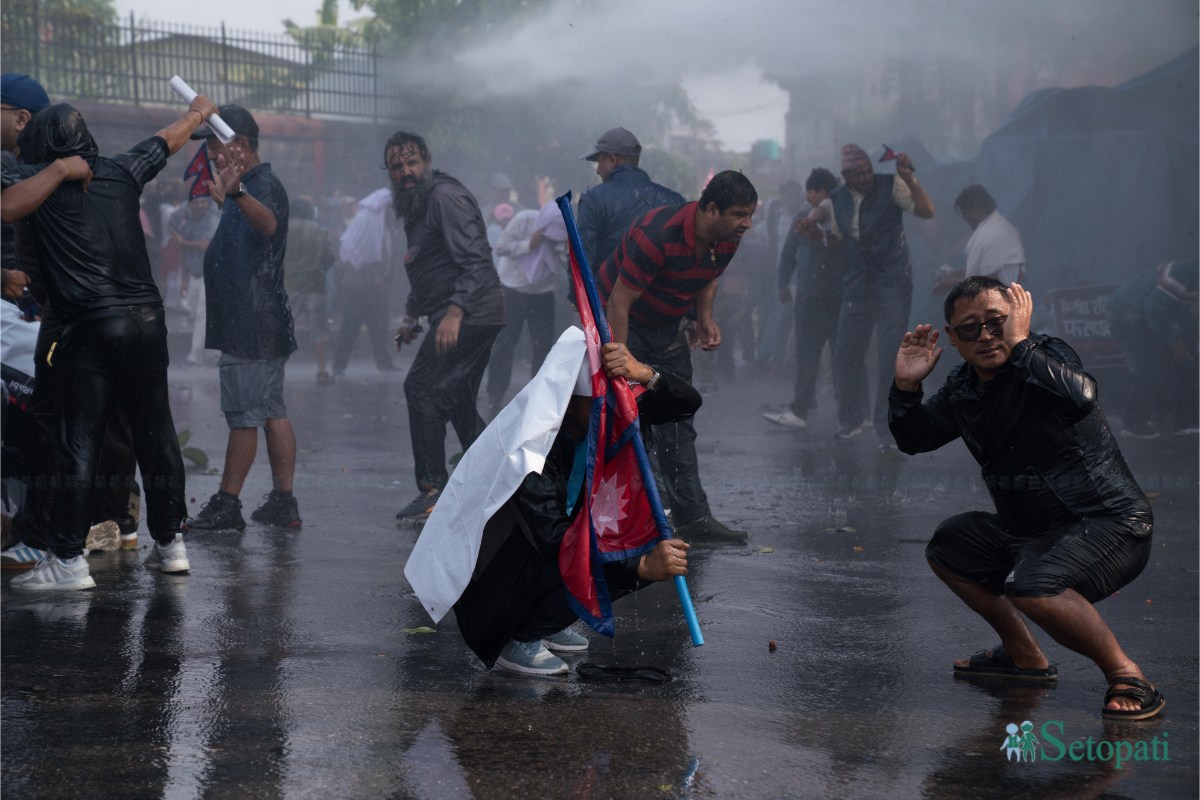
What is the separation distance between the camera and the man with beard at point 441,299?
24.0 ft

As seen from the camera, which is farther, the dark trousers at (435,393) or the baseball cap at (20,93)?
the dark trousers at (435,393)

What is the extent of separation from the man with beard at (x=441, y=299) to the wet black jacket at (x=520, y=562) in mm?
2932

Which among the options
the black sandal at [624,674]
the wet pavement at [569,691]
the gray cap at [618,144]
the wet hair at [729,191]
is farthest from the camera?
the gray cap at [618,144]

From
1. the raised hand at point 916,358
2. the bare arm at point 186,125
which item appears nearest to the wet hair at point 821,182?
the bare arm at point 186,125

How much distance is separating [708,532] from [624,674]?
2.48m

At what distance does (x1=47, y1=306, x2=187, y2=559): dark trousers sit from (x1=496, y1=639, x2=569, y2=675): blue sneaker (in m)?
2.03

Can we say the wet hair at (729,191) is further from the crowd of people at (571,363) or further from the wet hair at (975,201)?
the wet hair at (975,201)

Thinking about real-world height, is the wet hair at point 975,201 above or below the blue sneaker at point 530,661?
above

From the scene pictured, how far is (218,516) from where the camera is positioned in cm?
679

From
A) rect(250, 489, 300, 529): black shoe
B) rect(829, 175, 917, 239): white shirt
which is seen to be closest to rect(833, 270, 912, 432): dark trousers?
rect(829, 175, 917, 239): white shirt

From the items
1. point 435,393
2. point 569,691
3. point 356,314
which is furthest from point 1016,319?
point 356,314

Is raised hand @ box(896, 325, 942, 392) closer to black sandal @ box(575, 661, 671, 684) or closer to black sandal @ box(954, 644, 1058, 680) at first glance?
black sandal @ box(954, 644, 1058, 680)

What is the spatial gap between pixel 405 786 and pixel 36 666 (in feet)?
5.39

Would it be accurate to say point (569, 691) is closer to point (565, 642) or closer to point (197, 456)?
point (565, 642)
